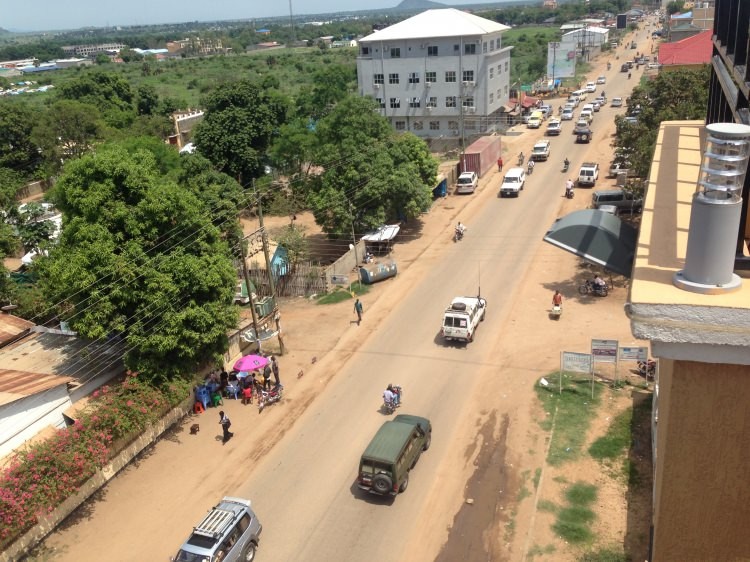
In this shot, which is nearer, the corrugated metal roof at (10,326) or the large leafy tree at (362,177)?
the corrugated metal roof at (10,326)

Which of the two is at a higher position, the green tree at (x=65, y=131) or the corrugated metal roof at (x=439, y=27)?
the corrugated metal roof at (x=439, y=27)

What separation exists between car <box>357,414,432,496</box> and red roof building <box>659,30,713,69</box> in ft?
181

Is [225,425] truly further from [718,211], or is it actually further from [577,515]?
[718,211]

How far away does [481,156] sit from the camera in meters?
44.1

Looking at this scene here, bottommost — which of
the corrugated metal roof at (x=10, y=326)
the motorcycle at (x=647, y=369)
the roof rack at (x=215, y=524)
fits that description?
the motorcycle at (x=647, y=369)

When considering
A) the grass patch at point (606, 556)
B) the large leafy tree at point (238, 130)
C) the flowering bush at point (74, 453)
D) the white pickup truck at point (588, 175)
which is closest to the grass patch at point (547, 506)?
the grass patch at point (606, 556)

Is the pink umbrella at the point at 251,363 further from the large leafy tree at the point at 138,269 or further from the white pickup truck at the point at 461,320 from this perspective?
the white pickup truck at the point at 461,320

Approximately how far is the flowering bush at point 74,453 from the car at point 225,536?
11.9ft

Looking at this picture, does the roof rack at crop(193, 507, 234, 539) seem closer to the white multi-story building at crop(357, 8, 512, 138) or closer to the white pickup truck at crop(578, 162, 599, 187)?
the white pickup truck at crop(578, 162, 599, 187)

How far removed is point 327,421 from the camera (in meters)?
18.0

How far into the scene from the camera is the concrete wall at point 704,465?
12.7 ft

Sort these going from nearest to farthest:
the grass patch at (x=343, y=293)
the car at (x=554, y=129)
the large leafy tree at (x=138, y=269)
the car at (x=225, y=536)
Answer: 1. the car at (x=225, y=536)
2. the large leafy tree at (x=138, y=269)
3. the grass patch at (x=343, y=293)
4. the car at (x=554, y=129)

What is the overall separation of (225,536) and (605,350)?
39.7ft

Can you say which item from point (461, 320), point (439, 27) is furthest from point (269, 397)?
point (439, 27)
